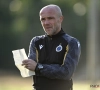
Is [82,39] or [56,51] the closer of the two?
[56,51]

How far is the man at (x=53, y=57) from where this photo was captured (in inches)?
168

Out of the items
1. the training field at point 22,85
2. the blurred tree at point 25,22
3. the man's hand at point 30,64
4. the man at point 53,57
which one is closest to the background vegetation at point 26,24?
the blurred tree at point 25,22

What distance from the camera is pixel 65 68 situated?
13.9 ft

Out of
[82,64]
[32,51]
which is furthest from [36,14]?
[32,51]

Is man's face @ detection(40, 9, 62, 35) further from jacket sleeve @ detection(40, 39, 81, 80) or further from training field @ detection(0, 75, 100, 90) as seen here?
training field @ detection(0, 75, 100, 90)

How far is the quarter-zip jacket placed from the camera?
4.26 meters

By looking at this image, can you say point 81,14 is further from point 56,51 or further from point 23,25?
point 56,51

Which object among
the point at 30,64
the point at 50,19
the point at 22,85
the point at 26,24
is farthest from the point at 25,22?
the point at 30,64

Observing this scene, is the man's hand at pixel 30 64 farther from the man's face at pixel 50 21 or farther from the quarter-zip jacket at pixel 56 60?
the man's face at pixel 50 21

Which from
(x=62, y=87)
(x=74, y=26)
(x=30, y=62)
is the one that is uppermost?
(x=30, y=62)

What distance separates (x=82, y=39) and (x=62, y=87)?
23575mm

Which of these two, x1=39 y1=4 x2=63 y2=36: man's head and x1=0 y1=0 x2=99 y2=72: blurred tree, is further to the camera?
x1=0 y1=0 x2=99 y2=72: blurred tree

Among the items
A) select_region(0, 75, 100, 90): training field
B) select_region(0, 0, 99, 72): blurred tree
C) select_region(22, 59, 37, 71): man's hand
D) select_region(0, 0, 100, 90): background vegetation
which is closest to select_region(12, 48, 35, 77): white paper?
select_region(22, 59, 37, 71): man's hand

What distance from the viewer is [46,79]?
4340 millimetres
